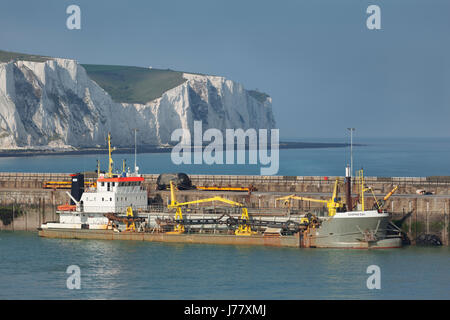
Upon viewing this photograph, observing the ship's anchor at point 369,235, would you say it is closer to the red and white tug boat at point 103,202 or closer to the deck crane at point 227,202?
the deck crane at point 227,202

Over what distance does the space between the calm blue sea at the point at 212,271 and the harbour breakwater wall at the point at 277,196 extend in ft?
10.8

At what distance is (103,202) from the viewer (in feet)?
212

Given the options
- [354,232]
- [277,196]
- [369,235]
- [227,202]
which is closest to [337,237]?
[354,232]

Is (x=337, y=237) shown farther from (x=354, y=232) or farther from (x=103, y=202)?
(x=103, y=202)

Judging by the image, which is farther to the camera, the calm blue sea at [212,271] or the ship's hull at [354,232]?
the ship's hull at [354,232]

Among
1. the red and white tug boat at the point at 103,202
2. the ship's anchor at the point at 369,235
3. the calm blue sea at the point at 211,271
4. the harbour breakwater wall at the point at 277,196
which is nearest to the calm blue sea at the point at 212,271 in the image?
the calm blue sea at the point at 211,271

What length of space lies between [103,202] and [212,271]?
16792mm

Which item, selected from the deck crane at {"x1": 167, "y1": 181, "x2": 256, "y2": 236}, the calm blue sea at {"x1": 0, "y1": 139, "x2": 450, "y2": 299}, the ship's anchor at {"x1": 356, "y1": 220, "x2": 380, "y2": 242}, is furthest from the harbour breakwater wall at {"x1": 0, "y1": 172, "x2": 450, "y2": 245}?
the ship's anchor at {"x1": 356, "y1": 220, "x2": 380, "y2": 242}

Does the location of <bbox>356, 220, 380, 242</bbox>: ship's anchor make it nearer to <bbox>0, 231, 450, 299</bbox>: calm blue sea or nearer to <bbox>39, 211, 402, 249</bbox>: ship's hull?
<bbox>39, 211, 402, 249</bbox>: ship's hull

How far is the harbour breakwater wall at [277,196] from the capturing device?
61031 mm

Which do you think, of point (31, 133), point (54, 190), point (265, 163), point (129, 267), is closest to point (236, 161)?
point (265, 163)

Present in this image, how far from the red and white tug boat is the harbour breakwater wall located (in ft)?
10.7

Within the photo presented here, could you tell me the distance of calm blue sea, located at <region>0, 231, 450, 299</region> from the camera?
45406 mm

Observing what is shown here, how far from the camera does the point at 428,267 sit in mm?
51500
